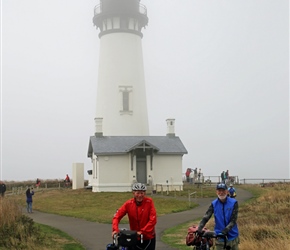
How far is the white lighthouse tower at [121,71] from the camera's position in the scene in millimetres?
38594

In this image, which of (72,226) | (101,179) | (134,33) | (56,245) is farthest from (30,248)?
(134,33)

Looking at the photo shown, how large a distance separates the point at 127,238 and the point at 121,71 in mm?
33348

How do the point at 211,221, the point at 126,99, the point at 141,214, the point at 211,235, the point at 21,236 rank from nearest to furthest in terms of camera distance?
the point at 211,235, the point at 141,214, the point at 21,236, the point at 211,221, the point at 126,99

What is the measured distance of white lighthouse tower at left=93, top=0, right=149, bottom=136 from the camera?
127 feet

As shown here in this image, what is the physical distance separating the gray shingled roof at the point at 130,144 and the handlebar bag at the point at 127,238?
2805cm

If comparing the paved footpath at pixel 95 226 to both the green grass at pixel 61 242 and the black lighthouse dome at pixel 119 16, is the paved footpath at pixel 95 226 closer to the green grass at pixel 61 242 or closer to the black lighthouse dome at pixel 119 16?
the green grass at pixel 61 242

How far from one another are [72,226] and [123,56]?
23762 millimetres

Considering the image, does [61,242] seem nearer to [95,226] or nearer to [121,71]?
[95,226]

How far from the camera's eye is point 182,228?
54.5 feet

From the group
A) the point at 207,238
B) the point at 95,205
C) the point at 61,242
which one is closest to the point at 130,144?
the point at 95,205

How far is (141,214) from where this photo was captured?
22.3 ft

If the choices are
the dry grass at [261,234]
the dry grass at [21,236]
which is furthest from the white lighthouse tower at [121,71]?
the dry grass at [21,236]

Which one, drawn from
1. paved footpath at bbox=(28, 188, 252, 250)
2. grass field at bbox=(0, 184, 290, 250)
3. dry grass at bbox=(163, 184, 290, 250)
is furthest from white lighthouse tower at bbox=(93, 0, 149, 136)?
dry grass at bbox=(163, 184, 290, 250)

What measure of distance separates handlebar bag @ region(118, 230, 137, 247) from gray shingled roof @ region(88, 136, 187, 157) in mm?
28052
